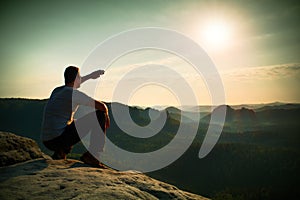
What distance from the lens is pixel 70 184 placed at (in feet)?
15.8

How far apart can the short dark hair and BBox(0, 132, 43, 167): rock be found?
2656 millimetres

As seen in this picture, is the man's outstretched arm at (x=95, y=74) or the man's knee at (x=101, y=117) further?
the man's outstretched arm at (x=95, y=74)

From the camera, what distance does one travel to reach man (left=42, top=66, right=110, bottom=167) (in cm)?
638

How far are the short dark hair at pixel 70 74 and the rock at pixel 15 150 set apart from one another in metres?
2.66

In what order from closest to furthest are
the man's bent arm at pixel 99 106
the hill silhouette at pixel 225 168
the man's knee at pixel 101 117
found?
the man's bent arm at pixel 99 106 < the man's knee at pixel 101 117 < the hill silhouette at pixel 225 168

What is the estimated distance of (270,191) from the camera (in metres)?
84.4

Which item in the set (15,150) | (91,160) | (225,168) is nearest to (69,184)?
(91,160)

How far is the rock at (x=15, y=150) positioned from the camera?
6.39 m

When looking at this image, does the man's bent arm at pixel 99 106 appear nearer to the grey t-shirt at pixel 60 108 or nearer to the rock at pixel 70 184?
the grey t-shirt at pixel 60 108

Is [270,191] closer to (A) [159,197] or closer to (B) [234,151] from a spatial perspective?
(B) [234,151]

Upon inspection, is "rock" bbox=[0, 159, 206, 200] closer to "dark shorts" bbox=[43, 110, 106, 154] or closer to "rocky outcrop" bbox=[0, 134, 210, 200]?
"rocky outcrop" bbox=[0, 134, 210, 200]

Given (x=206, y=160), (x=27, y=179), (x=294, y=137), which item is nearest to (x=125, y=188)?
(x=27, y=179)

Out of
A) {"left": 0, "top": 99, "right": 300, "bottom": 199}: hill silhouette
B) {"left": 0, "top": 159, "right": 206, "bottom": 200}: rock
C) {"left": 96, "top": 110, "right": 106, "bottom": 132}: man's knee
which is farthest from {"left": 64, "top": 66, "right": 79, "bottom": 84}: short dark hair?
{"left": 0, "top": 99, "right": 300, "bottom": 199}: hill silhouette

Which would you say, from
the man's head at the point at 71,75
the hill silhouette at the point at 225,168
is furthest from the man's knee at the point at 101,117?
the hill silhouette at the point at 225,168
